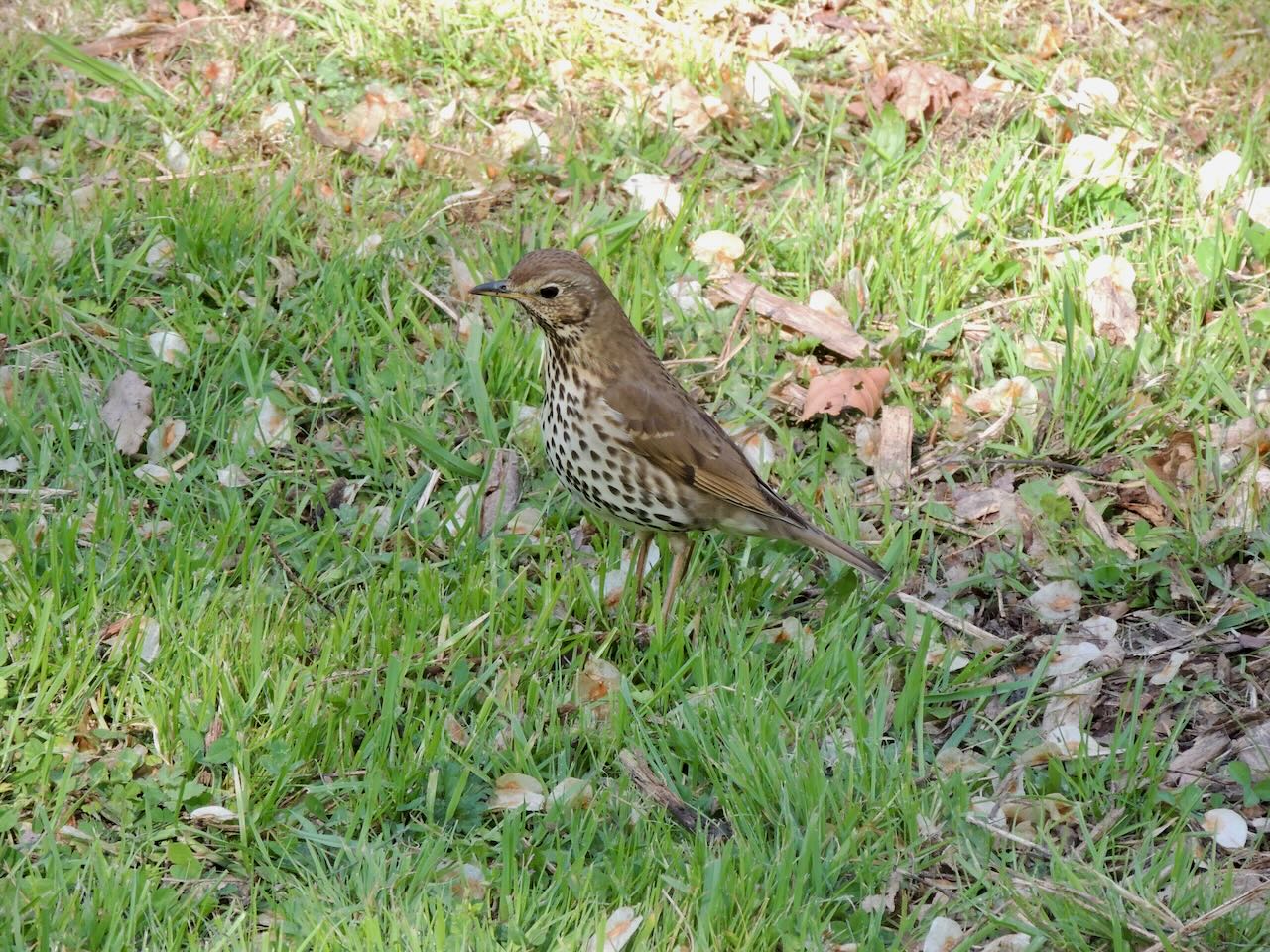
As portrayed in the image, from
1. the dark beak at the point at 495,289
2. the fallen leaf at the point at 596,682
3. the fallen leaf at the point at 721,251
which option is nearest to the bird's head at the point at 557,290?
the dark beak at the point at 495,289

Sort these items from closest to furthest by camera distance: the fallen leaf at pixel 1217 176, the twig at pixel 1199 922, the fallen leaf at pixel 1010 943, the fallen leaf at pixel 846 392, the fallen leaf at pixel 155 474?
the twig at pixel 1199 922, the fallen leaf at pixel 1010 943, the fallen leaf at pixel 155 474, the fallen leaf at pixel 846 392, the fallen leaf at pixel 1217 176

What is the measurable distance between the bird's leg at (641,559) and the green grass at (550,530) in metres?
0.10

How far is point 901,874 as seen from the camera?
3.70 meters

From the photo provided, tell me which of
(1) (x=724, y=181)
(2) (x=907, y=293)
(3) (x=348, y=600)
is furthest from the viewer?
(1) (x=724, y=181)

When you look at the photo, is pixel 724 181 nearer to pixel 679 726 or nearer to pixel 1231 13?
pixel 1231 13

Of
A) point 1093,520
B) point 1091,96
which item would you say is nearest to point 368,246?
point 1093,520

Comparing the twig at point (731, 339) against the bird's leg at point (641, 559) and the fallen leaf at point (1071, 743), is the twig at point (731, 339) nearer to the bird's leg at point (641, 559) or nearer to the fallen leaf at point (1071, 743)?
the bird's leg at point (641, 559)

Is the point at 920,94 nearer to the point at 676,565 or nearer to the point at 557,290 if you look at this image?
the point at 557,290

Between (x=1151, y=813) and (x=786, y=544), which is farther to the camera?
(x=786, y=544)

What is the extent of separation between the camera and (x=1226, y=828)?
3803 millimetres

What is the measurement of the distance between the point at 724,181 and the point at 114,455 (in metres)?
2.77

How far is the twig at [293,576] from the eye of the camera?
4.54 m

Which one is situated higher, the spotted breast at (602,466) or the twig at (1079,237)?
the twig at (1079,237)

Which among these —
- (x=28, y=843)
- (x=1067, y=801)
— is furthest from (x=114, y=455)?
(x=1067, y=801)
